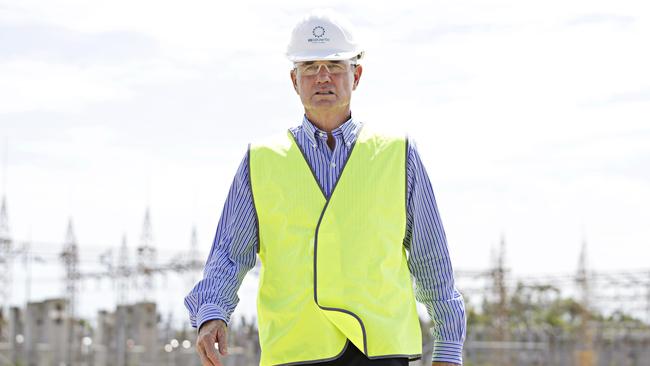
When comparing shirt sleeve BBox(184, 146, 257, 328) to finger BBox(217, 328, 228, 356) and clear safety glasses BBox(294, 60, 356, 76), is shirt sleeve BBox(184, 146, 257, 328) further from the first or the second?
clear safety glasses BBox(294, 60, 356, 76)

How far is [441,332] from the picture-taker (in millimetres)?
3025

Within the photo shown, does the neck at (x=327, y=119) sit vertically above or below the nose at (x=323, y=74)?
below

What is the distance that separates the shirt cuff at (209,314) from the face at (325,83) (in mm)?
557

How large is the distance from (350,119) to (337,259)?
380 mm

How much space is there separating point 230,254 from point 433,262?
505 mm

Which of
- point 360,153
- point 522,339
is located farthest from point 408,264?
point 522,339

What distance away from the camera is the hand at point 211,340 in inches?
110

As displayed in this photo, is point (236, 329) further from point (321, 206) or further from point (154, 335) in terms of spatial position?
point (321, 206)

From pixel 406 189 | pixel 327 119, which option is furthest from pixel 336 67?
pixel 406 189

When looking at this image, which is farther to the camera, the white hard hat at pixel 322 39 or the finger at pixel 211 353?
the white hard hat at pixel 322 39

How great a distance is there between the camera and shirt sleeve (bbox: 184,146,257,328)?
294 centimetres

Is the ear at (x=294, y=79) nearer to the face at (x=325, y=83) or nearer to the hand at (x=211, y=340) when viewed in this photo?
the face at (x=325, y=83)

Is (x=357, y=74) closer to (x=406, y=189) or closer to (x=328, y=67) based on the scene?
(x=328, y=67)

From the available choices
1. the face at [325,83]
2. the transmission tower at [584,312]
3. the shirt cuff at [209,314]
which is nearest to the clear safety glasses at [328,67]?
the face at [325,83]
